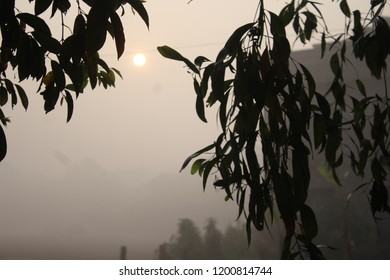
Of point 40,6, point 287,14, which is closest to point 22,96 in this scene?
point 40,6

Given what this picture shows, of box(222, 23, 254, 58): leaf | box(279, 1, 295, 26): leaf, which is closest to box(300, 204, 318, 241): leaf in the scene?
box(222, 23, 254, 58): leaf

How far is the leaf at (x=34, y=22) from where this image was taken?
0.56m

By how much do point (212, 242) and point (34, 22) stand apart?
7255mm

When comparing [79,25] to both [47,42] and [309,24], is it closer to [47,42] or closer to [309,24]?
[47,42]

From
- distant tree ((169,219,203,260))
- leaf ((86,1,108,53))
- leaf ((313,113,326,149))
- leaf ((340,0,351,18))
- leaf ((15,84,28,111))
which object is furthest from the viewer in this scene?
distant tree ((169,219,203,260))

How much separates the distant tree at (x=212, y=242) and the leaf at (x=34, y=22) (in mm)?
7073

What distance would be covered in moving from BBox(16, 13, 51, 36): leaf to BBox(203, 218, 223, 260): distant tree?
7073 mm

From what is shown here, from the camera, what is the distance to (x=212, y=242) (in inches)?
291

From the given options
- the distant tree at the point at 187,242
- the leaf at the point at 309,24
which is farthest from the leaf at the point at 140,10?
the distant tree at the point at 187,242

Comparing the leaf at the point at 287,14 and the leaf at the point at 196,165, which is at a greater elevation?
the leaf at the point at 287,14

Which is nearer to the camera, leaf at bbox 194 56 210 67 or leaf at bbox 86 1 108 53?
leaf at bbox 86 1 108 53

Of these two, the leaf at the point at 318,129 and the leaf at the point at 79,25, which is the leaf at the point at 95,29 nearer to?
the leaf at the point at 79,25

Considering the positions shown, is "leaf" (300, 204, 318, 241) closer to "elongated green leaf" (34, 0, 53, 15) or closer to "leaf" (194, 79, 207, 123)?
"leaf" (194, 79, 207, 123)

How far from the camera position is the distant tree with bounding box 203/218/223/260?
23.7ft
